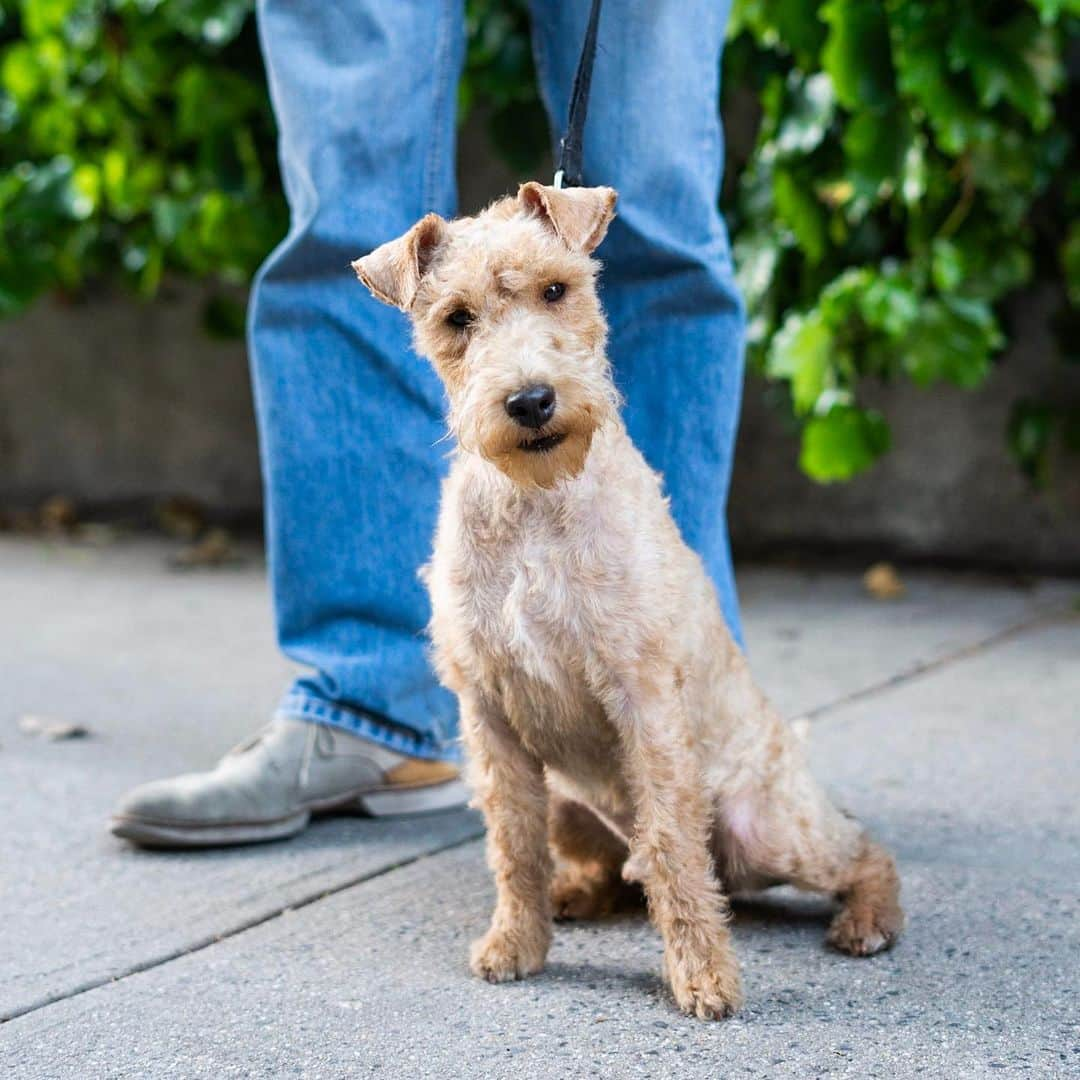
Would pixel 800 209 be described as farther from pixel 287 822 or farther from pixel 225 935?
pixel 225 935

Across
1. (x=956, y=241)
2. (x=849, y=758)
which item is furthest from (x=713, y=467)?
(x=956, y=241)

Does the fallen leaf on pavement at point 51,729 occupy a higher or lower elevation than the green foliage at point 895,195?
lower

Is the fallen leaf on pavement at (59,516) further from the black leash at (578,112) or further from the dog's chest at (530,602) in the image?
the dog's chest at (530,602)

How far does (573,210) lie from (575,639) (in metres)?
0.59

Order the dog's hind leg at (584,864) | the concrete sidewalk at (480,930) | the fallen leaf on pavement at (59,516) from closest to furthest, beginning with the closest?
the concrete sidewalk at (480,930)
the dog's hind leg at (584,864)
the fallen leaf on pavement at (59,516)

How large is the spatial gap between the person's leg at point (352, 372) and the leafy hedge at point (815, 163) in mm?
1530

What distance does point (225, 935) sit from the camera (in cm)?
217

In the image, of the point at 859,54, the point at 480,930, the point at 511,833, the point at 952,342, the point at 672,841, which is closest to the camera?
the point at 672,841

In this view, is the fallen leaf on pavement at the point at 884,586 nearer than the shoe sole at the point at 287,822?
No

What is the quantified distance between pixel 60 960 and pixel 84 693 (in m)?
1.71

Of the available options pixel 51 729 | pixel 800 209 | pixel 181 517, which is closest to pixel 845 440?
pixel 800 209

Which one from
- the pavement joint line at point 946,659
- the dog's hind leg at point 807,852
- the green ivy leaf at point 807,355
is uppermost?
the green ivy leaf at point 807,355

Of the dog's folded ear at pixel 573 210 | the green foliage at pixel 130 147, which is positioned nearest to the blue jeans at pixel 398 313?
the dog's folded ear at pixel 573 210

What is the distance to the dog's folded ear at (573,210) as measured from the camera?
2.02 m
